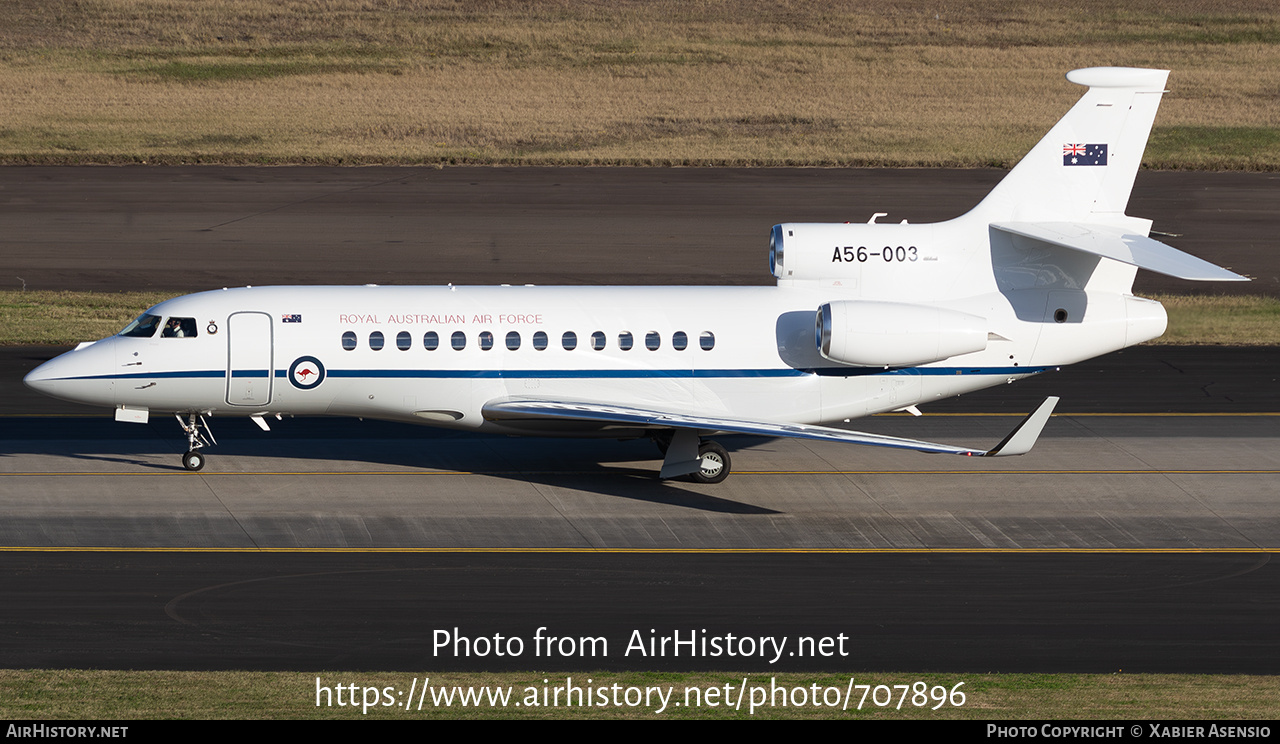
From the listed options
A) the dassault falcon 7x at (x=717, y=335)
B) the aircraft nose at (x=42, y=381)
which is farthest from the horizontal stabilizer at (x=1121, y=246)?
the aircraft nose at (x=42, y=381)

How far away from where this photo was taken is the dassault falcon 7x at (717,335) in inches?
1065

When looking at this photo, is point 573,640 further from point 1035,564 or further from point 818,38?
point 818,38

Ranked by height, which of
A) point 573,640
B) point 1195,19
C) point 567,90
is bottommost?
point 573,640

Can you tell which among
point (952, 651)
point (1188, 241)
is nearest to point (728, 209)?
point (1188, 241)

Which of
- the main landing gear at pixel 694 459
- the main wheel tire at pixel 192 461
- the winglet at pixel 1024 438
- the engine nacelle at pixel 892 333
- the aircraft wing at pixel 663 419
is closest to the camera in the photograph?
the winglet at pixel 1024 438

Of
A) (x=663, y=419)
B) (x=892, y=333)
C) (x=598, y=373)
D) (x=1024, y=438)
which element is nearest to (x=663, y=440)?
(x=598, y=373)

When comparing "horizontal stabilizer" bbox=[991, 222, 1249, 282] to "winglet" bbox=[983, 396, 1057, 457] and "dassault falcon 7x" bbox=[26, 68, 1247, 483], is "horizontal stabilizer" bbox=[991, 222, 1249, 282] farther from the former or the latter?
"winglet" bbox=[983, 396, 1057, 457]

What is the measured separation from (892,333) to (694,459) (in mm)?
4259

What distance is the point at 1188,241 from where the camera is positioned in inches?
2008

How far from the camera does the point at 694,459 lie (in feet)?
90.3

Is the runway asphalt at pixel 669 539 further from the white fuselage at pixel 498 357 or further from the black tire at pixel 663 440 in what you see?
the white fuselage at pixel 498 357

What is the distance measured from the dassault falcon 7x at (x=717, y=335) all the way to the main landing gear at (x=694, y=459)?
0.03 m

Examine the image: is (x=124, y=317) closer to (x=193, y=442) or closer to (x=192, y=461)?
(x=193, y=442)
